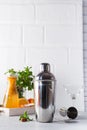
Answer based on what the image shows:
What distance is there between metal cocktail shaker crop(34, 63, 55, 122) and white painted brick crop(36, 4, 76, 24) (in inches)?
29.0

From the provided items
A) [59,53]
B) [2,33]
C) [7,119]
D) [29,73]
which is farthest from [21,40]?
[7,119]

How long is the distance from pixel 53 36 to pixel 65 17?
0.14 meters

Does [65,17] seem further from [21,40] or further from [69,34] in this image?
[21,40]

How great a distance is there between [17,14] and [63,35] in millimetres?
315

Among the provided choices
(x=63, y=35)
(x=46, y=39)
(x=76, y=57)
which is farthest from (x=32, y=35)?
(x=76, y=57)

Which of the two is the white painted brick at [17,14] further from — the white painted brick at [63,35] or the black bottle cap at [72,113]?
the black bottle cap at [72,113]

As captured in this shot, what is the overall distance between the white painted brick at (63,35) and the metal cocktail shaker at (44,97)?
0.69 metres

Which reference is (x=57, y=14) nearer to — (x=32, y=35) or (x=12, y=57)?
(x=32, y=35)

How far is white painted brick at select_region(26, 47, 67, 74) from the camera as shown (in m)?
1.85

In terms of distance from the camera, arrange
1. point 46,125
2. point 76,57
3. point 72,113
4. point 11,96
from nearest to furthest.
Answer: point 46,125
point 72,113
point 11,96
point 76,57

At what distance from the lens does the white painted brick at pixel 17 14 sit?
6.12 ft

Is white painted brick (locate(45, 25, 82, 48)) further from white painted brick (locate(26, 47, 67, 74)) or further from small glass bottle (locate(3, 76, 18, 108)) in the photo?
A: small glass bottle (locate(3, 76, 18, 108))

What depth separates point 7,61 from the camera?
187 cm

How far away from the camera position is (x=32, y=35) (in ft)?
6.13
